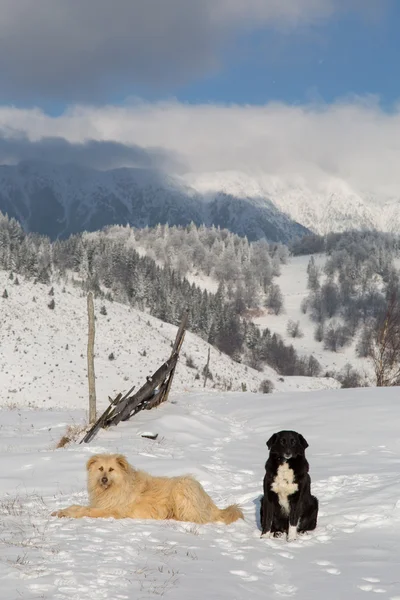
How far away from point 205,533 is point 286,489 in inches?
46.6

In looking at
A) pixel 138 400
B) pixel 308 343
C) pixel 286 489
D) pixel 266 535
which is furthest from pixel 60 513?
pixel 308 343

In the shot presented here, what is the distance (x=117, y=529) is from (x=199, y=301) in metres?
129

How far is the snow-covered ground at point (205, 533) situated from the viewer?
168 inches

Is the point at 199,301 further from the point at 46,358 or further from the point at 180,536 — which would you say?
the point at 180,536

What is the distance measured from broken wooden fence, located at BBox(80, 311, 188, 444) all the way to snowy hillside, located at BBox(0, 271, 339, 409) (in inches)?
913

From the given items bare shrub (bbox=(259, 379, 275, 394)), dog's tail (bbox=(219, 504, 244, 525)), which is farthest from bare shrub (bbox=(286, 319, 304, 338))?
dog's tail (bbox=(219, 504, 244, 525))

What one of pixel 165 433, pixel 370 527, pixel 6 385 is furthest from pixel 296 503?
pixel 6 385

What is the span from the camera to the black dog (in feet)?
21.4

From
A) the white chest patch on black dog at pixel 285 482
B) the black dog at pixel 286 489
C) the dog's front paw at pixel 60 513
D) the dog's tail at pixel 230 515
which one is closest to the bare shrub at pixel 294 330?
the dog's tail at pixel 230 515

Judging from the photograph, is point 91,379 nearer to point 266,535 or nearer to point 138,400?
point 138,400

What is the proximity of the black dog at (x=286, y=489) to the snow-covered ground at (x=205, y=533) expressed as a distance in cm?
25

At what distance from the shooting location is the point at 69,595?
3711mm

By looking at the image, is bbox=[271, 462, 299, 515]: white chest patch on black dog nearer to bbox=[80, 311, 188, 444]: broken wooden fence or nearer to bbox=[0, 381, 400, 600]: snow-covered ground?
bbox=[0, 381, 400, 600]: snow-covered ground

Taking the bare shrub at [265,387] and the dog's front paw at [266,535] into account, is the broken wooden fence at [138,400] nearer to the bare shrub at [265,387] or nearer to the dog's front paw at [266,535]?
the dog's front paw at [266,535]
